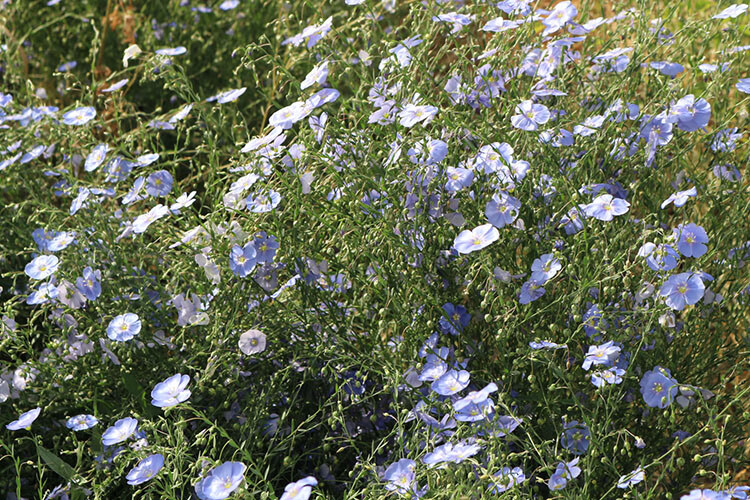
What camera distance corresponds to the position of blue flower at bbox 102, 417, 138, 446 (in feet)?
6.28

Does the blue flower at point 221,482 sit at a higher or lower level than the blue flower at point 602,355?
higher

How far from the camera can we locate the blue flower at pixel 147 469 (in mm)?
1777

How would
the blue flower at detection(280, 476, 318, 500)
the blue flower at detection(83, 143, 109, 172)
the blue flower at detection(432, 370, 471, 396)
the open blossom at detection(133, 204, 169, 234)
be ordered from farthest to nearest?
the blue flower at detection(83, 143, 109, 172), the open blossom at detection(133, 204, 169, 234), the blue flower at detection(432, 370, 471, 396), the blue flower at detection(280, 476, 318, 500)

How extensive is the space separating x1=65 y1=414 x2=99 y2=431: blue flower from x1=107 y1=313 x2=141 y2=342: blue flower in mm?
200

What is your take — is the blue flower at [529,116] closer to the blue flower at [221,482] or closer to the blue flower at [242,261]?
the blue flower at [242,261]

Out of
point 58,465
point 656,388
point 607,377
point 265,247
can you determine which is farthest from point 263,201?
point 656,388

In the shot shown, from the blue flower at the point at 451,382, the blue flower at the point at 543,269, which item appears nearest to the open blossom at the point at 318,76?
the blue flower at the point at 543,269

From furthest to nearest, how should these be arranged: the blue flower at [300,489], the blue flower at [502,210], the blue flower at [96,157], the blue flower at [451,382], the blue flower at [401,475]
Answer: the blue flower at [96,157], the blue flower at [502,210], the blue flower at [451,382], the blue flower at [401,475], the blue flower at [300,489]

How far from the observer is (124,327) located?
2100mm

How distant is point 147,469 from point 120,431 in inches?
6.7

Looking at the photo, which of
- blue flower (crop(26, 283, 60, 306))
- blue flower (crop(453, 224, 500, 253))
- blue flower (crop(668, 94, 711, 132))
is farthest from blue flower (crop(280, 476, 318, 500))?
blue flower (crop(668, 94, 711, 132))

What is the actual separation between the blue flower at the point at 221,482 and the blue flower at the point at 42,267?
2.78 ft

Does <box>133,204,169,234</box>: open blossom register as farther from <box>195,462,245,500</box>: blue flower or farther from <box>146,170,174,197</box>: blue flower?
<box>195,462,245,500</box>: blue flower

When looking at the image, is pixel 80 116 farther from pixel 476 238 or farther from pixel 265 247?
pixel 476 238
